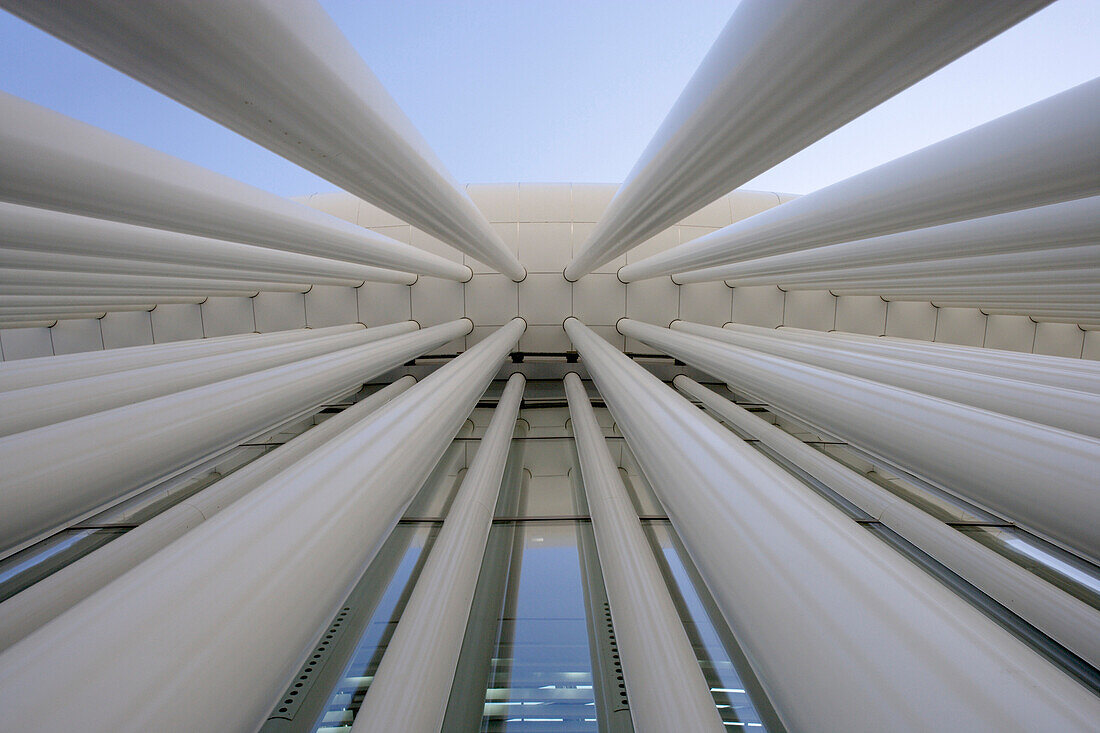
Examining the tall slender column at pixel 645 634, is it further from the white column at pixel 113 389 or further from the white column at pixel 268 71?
the white column at pixel 113 389

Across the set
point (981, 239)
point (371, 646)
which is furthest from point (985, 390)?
point (371, 646)

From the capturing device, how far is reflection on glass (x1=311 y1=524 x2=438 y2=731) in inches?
44.6

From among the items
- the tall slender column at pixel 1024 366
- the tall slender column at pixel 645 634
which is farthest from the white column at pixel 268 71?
the tall slender column at pixel 645 634

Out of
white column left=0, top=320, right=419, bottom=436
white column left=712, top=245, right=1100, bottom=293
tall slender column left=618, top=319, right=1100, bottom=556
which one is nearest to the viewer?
tall slender column left=618, top=319, right=1100, bottom=556

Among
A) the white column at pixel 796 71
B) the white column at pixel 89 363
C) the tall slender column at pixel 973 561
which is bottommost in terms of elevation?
the tall slender column at pixel 973 561

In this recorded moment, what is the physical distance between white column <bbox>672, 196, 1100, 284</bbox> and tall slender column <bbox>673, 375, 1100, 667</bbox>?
37.7 inches

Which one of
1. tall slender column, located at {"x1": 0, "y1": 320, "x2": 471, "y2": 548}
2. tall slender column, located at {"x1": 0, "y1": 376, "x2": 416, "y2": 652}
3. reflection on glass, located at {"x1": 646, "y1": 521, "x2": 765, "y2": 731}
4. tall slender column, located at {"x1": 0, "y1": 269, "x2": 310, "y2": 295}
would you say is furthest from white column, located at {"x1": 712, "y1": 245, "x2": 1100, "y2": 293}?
tall slender column, located at {"x1": 0, "y1": 269, "x2": 310, "y2": 295}

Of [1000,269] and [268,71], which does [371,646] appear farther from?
Result: [1000,269]

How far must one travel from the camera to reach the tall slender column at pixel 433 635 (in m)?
0.73

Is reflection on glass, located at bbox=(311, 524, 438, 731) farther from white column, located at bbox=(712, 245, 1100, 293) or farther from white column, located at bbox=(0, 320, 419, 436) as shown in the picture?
white column, located at bbox=(712, 245, 1100, 293)

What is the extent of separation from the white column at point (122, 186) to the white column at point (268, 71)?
0.56 feet

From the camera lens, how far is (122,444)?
2.27ft

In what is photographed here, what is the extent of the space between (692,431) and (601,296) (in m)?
2.80

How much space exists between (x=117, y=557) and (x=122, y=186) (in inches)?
47.7
